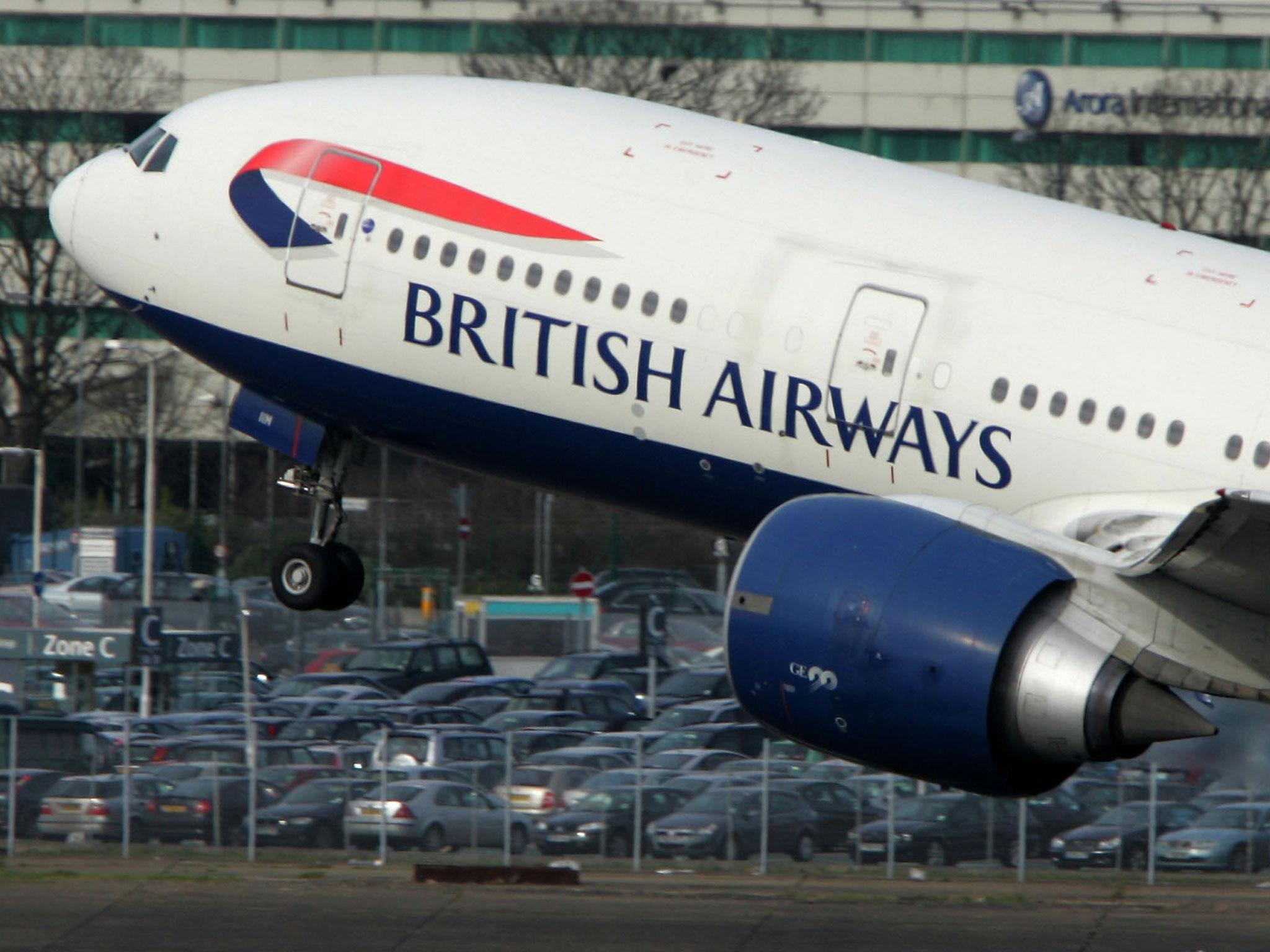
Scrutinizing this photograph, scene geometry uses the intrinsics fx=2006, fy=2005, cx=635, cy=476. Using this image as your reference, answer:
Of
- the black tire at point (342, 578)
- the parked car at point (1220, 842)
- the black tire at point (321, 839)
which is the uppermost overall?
the black tire at point (342, 578)

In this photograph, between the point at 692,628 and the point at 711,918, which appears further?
the point at 692,628

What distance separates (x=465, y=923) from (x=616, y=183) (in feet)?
31.9

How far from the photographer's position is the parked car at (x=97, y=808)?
98.4ft

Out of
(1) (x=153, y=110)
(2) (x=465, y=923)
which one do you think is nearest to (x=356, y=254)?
(2) (x=465, y=923)

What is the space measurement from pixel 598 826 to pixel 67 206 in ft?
40.2

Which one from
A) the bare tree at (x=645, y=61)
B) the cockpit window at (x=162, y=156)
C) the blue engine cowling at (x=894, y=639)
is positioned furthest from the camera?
the bare tree at (x=645, y=61)

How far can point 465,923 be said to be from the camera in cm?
2431

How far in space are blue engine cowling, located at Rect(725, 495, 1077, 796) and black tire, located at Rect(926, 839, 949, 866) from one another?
13.3 meters

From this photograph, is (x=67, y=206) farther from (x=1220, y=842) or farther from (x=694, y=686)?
(x=694, y=686)

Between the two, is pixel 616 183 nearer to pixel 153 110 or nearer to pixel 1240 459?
pixel 1240 459

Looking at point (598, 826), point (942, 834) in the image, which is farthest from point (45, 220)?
point (942, 834)

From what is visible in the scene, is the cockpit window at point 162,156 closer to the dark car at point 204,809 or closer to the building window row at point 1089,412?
the building window row at point 1089,412

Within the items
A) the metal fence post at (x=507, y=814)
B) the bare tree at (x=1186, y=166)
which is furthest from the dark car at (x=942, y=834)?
the bare tree at (x=1186, y=166)

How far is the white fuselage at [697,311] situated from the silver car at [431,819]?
31.7 ft
